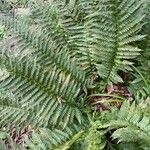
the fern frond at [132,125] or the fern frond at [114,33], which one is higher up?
the fern frond at [114,33]

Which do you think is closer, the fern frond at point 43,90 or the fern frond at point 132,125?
the fern frond at point 132,125

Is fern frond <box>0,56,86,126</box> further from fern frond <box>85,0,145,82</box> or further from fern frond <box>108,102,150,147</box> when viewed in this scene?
fern frond <box>108,102,150,147</box>

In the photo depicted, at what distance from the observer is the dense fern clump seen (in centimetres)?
360

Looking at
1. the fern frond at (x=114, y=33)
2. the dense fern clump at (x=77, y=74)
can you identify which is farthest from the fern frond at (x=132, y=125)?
the fern frond at (x=114, y=33)

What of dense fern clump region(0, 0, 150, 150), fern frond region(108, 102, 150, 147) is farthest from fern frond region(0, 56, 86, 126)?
fern frond region(108, 102, 150, 147)

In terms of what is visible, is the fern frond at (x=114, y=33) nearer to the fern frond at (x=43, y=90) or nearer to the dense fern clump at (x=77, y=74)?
the dense fern clump at (x=77, y=74)

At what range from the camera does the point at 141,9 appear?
3717mm

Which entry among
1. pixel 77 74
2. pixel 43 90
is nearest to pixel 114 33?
pixel 77 74

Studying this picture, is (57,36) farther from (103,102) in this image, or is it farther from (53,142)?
(53,142)

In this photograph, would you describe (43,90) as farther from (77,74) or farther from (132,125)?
(132,125)

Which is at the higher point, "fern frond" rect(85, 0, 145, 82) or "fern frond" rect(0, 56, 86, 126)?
"fern frond" rect(85, 0, 145, 82)

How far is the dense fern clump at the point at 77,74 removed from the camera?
360cm

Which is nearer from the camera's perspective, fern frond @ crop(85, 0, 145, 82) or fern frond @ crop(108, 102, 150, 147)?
fern frond @ crop(108, 102, 150, 147)

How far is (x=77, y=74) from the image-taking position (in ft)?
13.3
